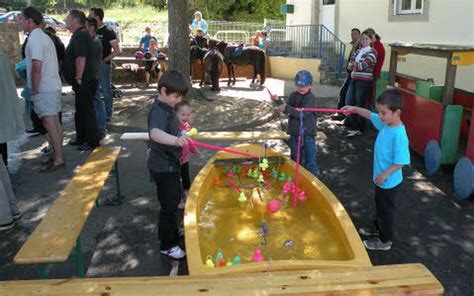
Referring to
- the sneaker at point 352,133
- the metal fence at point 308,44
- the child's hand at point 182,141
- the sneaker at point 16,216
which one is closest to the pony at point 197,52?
the metal fence at point 308,44

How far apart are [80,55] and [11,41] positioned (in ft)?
26.1

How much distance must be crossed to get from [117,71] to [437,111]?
10.2 meters

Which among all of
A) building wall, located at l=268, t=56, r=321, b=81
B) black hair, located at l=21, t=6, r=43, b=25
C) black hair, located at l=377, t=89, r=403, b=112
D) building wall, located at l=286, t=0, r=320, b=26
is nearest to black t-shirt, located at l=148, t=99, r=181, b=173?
black hair, located at l=377, t=89, r=403, b=112

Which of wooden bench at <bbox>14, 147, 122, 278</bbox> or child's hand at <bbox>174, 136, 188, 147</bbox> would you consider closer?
wooden bench at <bbox>14, 147, 122, 278</bbox>

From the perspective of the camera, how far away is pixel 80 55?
257 inches

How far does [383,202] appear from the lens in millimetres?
4098

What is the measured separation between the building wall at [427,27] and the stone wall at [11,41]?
10.1 m

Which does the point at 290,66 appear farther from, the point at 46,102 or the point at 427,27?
the point at 46,102

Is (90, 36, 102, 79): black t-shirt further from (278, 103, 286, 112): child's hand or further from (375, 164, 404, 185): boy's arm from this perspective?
(375, 164, 404, 185): boy's arm

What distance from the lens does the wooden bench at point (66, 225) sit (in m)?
3.07

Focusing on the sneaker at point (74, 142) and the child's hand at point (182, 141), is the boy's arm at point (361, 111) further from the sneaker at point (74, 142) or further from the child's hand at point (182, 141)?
the sneaker at point (74, 142)

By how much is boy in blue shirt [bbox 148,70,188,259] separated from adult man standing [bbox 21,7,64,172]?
9.29 feet

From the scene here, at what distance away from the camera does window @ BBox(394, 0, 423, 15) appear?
37.2ft

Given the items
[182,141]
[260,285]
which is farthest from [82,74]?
[260,285]
